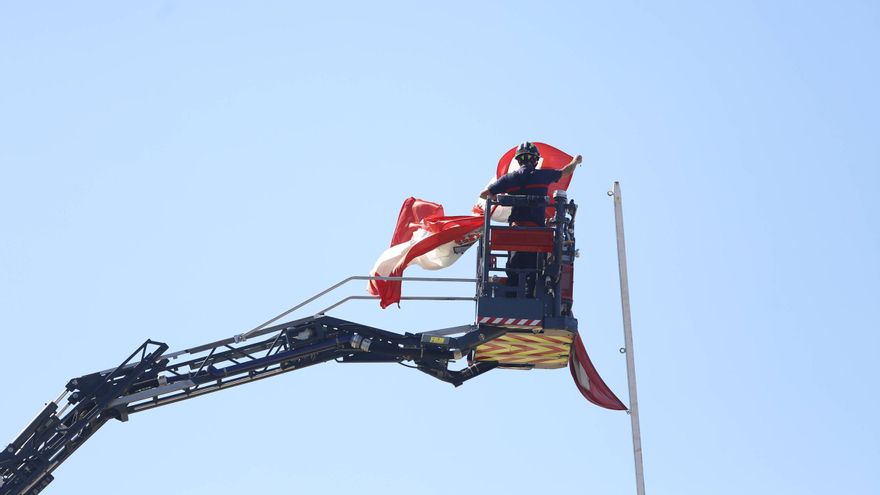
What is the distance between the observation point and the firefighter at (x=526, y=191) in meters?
27.7

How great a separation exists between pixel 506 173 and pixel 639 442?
18.3 ft

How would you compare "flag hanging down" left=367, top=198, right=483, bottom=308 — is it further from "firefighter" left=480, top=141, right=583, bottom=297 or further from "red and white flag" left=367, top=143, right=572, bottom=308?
"firefighter" left=480, top=141, right=583, bottom=297

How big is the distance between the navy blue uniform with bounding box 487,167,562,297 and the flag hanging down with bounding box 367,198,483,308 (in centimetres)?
167

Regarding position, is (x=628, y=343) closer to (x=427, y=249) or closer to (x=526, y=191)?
(x=526, y=191)

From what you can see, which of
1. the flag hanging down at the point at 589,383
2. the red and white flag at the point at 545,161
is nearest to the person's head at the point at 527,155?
the red and white flag at the point at 545,161

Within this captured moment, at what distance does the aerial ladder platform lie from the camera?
2725 cm

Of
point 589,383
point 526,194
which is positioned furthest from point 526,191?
point 589,383

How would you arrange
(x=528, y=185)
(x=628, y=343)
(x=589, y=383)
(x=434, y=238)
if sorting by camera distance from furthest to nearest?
1. (x=434, y=238)
2. (x=589, y=383)
3. (x=528, y=185)
4. (x=628, y=343)

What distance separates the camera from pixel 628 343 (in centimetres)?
2644

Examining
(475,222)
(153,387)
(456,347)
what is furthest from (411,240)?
(153,387)

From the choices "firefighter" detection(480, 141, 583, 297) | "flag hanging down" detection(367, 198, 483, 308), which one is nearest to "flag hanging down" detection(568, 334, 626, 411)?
"firefighter" detection(480, 141, 583, 297)

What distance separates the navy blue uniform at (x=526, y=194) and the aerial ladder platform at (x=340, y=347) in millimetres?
90

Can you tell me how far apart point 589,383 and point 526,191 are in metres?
3.78

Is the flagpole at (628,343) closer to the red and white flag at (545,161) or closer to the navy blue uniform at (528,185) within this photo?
the navy blue uniform at (528,185)
